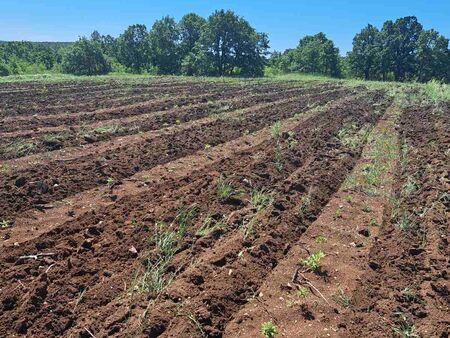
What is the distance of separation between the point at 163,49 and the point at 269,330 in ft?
191

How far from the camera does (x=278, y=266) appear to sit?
508 centimetres

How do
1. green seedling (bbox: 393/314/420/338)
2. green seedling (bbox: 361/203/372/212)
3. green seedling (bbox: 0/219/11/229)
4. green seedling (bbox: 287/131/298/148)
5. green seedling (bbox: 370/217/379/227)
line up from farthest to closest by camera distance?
green seedling (bbox: 287/131/298/148) → green seedling (bbox: 361/203/372/212) → green seedling (bbox: 370/217/379/227) → green seedling (bbox: 0/219/11/229) → green seedling (bbox: 393/314/420/338)

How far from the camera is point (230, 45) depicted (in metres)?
56.5

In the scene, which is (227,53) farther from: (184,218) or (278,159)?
(184,218)

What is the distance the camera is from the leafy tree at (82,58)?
51875 mm

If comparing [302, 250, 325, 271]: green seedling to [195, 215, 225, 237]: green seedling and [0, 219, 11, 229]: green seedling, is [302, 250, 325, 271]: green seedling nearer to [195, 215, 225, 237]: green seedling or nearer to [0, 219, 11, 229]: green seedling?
[195, 215, 225, 237]: green seedling

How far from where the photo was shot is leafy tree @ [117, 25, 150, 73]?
60562mm

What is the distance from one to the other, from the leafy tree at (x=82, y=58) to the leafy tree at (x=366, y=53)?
127 ft

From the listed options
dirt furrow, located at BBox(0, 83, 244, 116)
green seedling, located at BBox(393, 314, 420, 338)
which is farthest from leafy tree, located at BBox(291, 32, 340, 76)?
green seedling, located at BBox(393, 314, 420, 338)

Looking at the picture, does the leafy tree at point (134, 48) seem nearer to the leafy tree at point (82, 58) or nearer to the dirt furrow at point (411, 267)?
the leafy tree at point (82, 58)

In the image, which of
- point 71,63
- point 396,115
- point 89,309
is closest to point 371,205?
point 89,309

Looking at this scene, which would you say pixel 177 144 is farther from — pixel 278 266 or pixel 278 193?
pixel 278 266

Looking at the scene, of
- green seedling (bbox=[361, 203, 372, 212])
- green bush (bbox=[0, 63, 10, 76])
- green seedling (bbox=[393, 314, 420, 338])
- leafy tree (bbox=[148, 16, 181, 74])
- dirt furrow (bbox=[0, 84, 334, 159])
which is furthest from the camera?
leafy tree (bbox=[148, 16, 181, 74])

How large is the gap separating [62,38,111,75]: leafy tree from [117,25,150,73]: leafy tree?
283 inches
